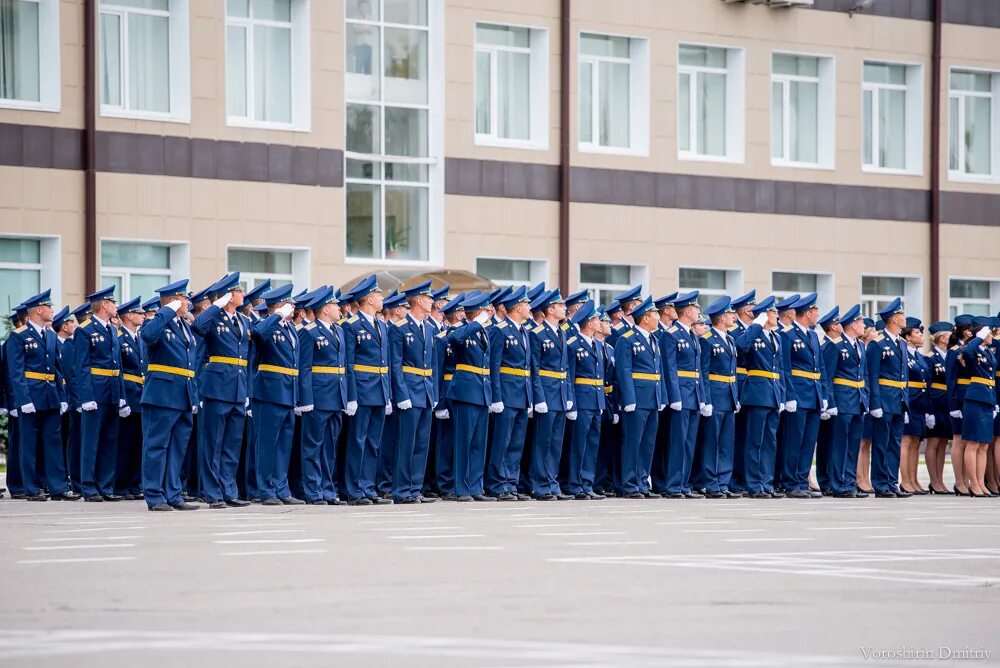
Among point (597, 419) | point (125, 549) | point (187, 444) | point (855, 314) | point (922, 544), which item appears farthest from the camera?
point (855, 314)

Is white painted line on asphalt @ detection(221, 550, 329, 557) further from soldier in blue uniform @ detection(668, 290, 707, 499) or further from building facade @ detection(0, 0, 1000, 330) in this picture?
building facade @ detection(0, 0, 1000, 330)

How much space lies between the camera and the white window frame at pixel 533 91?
28234 mm

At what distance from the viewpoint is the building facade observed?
24.9 meters

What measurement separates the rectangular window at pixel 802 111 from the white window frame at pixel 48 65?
12.1 meters

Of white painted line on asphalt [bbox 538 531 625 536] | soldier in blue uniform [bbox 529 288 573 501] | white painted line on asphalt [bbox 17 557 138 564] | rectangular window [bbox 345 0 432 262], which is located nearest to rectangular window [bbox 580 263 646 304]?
rectangular window [bbox 345 0 432 262]

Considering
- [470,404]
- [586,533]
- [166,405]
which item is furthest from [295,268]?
→ [586,533]

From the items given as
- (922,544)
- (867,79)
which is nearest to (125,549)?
(922,544)

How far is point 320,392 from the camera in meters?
17.1

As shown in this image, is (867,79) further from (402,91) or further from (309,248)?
(309,248)

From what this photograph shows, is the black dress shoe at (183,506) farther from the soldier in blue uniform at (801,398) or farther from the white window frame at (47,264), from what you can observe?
the white window frame at (47,264)

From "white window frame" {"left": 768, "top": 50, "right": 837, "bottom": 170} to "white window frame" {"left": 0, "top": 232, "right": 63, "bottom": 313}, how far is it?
12.2m

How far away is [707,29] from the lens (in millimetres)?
29875

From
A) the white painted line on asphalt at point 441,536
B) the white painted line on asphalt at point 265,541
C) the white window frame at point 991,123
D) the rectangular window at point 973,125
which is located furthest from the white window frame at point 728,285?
the white painted line on asphalt at point 265,541

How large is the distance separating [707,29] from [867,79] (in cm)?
358
